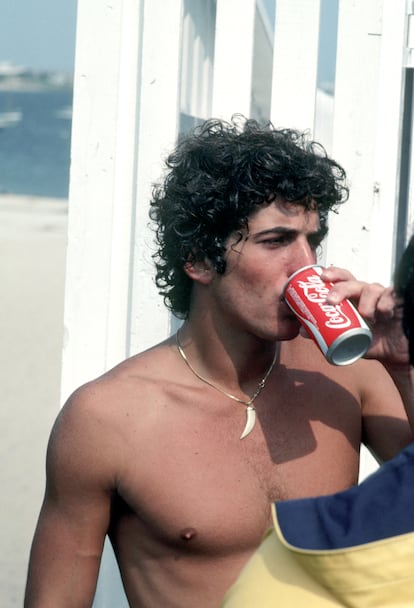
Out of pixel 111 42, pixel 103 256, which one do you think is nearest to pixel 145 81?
pixel 111 42

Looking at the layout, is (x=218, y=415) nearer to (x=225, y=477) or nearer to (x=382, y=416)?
(x=225, y=477)

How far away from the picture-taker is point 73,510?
2080mm

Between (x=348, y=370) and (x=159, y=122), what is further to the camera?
(x=159, y=122)

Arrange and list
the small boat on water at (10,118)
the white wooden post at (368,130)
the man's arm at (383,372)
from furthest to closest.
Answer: the small boat on water at (10,118)
the white wooden post at (368,130)
the man's arm at (383,372)

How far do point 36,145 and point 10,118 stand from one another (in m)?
13.3

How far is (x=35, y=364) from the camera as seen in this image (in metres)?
9.64

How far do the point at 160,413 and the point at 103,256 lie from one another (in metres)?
0.61

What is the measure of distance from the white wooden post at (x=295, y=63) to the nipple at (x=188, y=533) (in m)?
1.09

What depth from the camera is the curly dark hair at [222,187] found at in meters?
2.16

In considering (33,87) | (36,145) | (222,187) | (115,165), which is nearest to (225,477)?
(222,187)

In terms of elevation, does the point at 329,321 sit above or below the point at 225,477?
above

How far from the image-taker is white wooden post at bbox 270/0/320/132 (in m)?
2.55

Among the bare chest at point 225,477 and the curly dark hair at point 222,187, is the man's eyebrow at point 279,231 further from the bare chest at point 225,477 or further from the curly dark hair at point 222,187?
the bare chest at point 225,477

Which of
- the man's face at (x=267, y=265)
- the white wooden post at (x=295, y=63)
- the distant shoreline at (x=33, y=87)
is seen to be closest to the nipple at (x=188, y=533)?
the man's face at (x=267, y=265)
